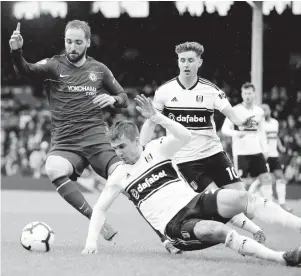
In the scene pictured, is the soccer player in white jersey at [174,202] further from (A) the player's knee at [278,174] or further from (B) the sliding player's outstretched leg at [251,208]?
(A) the player's knee at [278,174]

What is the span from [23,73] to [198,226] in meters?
2.49

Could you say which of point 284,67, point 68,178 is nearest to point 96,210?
point 68,178

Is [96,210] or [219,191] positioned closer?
[219,191]

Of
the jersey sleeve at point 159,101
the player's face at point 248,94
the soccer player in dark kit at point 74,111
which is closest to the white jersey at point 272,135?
the player's face at point 248,94

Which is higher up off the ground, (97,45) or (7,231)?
(97,45)

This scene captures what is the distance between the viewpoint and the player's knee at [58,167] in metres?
6.62

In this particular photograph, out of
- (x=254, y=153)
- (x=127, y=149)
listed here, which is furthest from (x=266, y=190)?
(x=127, y=149)

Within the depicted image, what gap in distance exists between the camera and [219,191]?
5211mm

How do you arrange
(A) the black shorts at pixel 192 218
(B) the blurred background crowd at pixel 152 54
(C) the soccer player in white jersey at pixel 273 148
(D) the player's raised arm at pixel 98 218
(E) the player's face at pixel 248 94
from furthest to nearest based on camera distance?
(B) the blurred background crowd at pixel 152 54
(C) the soccer player in white jersey at pixel 273 148
(E) the player's face at pixel 248 94
(D) the player's raised arm at pixel 98 218
(A) the black shorts at pixel 192 218

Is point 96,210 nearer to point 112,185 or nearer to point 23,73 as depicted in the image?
point 112,185

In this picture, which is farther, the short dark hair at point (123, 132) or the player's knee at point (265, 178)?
the player's knee at point (265, 178)

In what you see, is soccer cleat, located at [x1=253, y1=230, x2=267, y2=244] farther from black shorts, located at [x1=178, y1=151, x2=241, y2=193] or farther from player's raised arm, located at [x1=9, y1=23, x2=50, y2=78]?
player's raised arm, located at [x1=9, y1=23, x2=50, y2=78]

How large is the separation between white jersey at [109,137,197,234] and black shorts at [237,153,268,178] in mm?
5919

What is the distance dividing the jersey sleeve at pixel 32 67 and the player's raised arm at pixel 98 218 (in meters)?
1.56
